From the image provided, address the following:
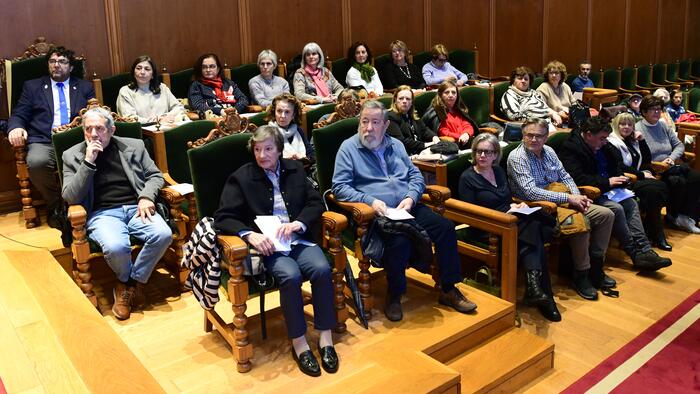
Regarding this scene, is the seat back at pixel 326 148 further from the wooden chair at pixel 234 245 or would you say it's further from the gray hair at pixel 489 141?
the gray hair at pixel 489 141

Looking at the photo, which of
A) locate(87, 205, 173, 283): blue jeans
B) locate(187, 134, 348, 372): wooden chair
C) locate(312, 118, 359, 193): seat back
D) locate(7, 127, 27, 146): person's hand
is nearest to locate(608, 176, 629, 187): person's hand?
locate(312, 118, 359, 193): seat back

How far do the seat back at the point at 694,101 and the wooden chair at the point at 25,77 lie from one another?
16.0ft

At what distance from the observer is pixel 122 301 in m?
2.71

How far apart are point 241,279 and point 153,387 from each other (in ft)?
1.45

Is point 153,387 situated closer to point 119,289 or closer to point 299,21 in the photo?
point 119,289

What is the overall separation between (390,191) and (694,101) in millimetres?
4167

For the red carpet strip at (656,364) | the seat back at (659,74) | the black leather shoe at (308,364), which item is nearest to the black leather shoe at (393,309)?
the black leather shoe at (308,364)

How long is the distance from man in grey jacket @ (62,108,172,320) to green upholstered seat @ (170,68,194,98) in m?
1.63

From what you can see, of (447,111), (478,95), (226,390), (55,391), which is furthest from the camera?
(478,95)

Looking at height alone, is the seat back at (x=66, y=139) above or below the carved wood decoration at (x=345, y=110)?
below

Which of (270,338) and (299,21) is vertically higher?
(299,21)

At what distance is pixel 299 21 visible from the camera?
5324mm

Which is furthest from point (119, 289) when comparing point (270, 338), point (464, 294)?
point (464, 294)

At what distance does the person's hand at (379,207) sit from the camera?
2.60 m
